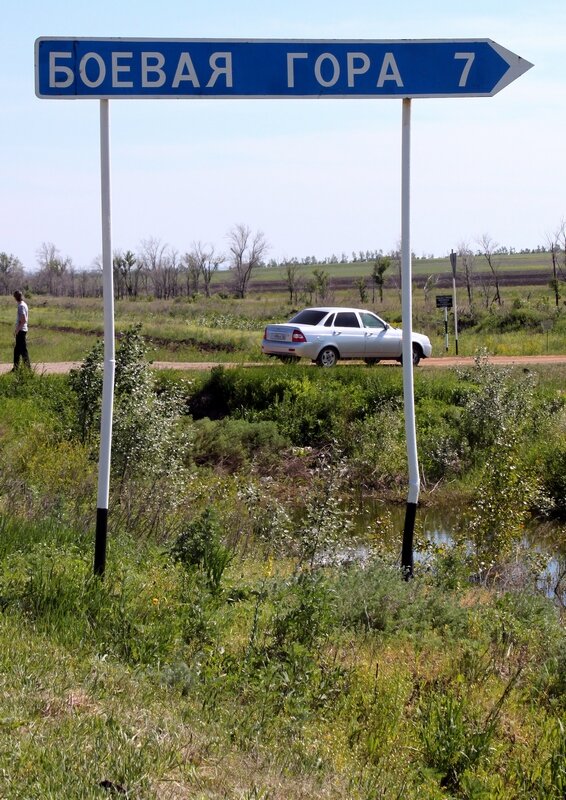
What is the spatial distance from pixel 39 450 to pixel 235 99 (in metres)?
9.83

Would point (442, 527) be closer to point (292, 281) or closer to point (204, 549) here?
point (204, 549)

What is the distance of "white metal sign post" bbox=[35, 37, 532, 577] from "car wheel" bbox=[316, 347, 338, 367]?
18543 millimetres

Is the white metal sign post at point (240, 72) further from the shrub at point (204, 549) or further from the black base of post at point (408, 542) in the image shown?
the black base of post at point (408, 542)

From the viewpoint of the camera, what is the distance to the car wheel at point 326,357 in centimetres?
2514

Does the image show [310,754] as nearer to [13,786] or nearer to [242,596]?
[13,786]

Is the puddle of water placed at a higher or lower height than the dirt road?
lower

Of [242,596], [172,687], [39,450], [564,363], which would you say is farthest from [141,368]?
[564,363]

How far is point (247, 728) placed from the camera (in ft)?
14.9

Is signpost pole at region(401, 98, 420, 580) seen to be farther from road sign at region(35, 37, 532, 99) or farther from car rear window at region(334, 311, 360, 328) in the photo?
car rear window at region(334, 311, 360, 328)

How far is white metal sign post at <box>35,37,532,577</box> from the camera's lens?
20.0 ft

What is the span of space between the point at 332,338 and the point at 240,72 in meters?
19.0

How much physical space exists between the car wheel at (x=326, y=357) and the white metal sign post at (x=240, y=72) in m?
18.5

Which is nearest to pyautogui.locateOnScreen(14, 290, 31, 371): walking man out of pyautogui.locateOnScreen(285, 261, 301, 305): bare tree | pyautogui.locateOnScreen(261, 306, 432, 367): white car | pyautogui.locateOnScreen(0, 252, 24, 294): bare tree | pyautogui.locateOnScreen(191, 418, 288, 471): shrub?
pyautogui.locateOnScreen(191, 418, 288, 471): shrub

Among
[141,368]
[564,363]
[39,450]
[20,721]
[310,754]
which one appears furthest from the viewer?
[564,363]
